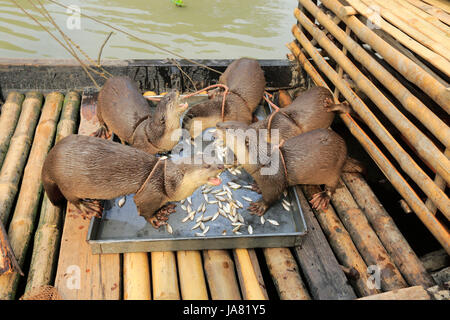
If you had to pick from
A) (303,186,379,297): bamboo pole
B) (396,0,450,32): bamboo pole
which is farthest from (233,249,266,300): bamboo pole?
(396,0,450,32): bamboo pole

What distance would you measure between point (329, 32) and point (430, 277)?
2.55 metres

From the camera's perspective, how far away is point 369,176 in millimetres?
3814

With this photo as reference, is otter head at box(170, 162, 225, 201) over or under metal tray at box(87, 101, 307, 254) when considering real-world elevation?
over

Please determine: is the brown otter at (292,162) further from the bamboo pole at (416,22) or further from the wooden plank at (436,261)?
the bamboo pole at (416,22)

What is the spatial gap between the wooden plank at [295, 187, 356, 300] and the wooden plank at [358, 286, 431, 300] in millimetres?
199

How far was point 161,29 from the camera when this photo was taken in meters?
6.90

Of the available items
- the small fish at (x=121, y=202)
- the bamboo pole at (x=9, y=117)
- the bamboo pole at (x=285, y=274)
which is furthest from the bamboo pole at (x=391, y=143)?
the bamboo pole at (x=9, y=117)

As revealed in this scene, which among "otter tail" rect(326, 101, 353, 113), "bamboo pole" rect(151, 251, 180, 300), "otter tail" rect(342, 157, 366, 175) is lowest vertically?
"bamboo pole" rect(151, 251, 180, 300)

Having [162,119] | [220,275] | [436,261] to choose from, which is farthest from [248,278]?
[162,119]

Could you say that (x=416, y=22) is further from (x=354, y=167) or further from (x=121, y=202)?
(x=121, y=202)

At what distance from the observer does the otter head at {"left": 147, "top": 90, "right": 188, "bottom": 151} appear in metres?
3.38

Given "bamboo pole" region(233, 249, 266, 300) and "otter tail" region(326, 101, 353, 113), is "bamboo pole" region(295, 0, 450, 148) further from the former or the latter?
"bamboo pole" region(233, 249, 266, 300)
